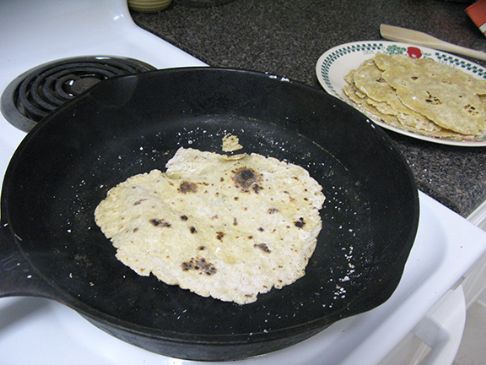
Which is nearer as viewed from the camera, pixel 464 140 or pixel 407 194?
pixel 407 194

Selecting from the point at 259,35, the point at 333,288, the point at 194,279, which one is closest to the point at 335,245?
the point at 333,288

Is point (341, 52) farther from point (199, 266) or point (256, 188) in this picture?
point (199, 266)

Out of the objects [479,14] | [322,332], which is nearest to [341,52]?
[479,14]

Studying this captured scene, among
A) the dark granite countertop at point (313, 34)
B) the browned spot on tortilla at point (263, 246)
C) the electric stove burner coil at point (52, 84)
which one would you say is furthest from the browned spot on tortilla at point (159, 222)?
the dark granite countertop at point (313, 34)

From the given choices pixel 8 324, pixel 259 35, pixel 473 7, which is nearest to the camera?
pixel 8 324

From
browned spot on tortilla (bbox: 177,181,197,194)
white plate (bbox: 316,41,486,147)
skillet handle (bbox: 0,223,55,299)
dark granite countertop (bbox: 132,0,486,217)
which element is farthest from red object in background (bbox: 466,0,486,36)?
skillet handle (bbox: 0,223,55,299)

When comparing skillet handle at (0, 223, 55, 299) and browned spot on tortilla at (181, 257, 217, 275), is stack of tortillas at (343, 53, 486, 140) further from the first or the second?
skillet handle at (0, 223, 55, 299)

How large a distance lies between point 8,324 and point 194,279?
226 millimetres

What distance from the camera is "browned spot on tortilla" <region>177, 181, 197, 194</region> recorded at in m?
0.76

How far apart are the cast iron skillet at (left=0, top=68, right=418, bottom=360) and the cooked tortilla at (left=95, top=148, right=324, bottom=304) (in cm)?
2

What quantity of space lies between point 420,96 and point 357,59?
0.69 feet

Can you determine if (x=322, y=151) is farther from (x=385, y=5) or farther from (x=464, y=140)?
(x=385, y=5)

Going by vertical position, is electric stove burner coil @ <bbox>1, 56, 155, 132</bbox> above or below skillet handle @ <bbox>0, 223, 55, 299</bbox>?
below

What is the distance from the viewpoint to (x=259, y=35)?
1257mm
